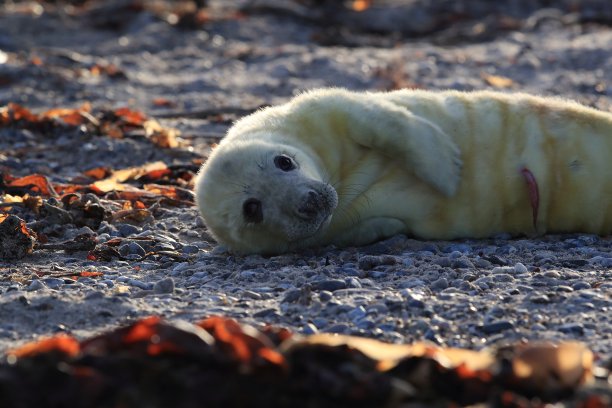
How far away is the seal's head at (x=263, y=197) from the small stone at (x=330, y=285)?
1.59 ft

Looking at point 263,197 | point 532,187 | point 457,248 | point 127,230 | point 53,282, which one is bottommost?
point 127,230

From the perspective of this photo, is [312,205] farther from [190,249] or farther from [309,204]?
[190,249]

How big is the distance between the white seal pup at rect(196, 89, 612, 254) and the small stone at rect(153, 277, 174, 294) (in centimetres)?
60

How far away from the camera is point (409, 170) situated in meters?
4.32

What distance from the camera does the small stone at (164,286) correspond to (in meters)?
3.60

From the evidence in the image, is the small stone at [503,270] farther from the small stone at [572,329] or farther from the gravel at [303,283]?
the small stone at [572,329]

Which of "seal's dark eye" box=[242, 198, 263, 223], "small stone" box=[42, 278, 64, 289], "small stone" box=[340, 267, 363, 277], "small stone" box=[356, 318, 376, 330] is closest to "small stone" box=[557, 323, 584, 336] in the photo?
"small stone" box=[356, 318, 376, 330]

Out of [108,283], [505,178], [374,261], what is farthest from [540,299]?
[108,283]

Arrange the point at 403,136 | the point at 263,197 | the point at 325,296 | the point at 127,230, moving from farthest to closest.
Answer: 1. the point at 127,230
2. the point at 403,136
3. the point at 263,197
4. the point at 325,296

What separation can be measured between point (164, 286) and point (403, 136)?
121cm

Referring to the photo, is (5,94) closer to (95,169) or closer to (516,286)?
(95,169)

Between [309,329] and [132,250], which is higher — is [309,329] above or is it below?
above

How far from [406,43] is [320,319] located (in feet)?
27.9

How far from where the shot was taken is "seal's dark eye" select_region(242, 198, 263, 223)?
4.12m
